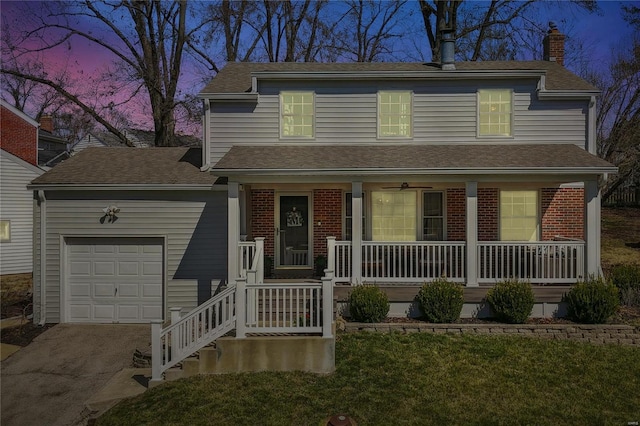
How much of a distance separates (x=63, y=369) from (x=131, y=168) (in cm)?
539

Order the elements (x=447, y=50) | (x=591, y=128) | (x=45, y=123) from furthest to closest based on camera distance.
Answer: (x=45, y=123) → (x=447, y=50) → (x=591, y=128)

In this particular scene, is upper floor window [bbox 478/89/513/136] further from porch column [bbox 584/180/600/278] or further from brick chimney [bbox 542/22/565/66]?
brick chimney [bbox 542/22/565/66]

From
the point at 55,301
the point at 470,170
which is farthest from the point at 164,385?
the point at 470,170

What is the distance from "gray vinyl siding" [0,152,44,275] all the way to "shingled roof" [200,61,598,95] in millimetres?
11382

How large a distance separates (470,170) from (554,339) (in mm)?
3790

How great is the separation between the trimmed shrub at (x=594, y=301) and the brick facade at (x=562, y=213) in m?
3.28

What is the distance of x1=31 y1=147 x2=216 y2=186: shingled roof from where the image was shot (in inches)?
420

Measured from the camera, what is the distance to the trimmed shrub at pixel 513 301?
8.45m

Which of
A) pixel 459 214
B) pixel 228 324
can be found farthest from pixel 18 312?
pixel 459 214

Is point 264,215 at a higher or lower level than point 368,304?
higher

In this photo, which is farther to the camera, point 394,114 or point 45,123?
point 45,123

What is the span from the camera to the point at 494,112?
1138cm

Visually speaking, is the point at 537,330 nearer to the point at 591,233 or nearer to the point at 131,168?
the point at 591,233

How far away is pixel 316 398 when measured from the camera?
612 cm
